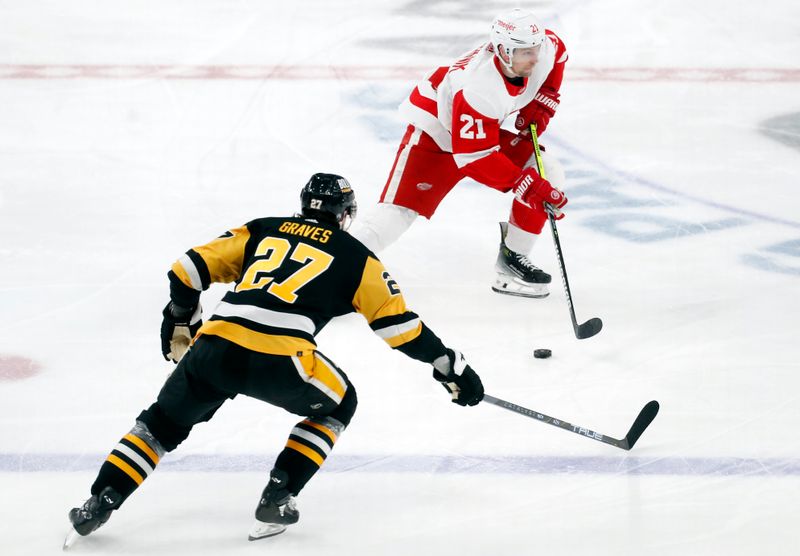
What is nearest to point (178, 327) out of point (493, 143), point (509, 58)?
point (493, 143)

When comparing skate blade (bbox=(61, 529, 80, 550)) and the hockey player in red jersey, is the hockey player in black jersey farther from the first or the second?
the hockey player in red jersey

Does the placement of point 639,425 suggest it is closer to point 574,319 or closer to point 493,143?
point 574,319

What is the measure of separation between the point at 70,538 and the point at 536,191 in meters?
2.02

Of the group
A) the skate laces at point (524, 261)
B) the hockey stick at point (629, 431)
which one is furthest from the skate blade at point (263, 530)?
the skate laces at point (524, 261)

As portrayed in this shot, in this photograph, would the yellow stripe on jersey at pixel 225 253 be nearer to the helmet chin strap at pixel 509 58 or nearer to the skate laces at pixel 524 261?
the helmet chin strap at pixel 509 58

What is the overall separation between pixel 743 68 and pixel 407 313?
4.12m

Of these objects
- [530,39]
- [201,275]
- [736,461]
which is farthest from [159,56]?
[736,461]

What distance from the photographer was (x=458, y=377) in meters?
3.06

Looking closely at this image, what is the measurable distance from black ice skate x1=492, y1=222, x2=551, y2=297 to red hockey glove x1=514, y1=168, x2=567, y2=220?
1.09 ft

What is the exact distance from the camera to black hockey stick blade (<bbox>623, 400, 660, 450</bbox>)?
3441 millimetres

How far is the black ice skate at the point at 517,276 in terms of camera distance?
4496 mm

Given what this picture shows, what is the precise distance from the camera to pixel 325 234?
3006mm

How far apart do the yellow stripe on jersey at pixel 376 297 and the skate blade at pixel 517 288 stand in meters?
1.62

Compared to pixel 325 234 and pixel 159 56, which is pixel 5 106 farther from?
pixel 325 234
